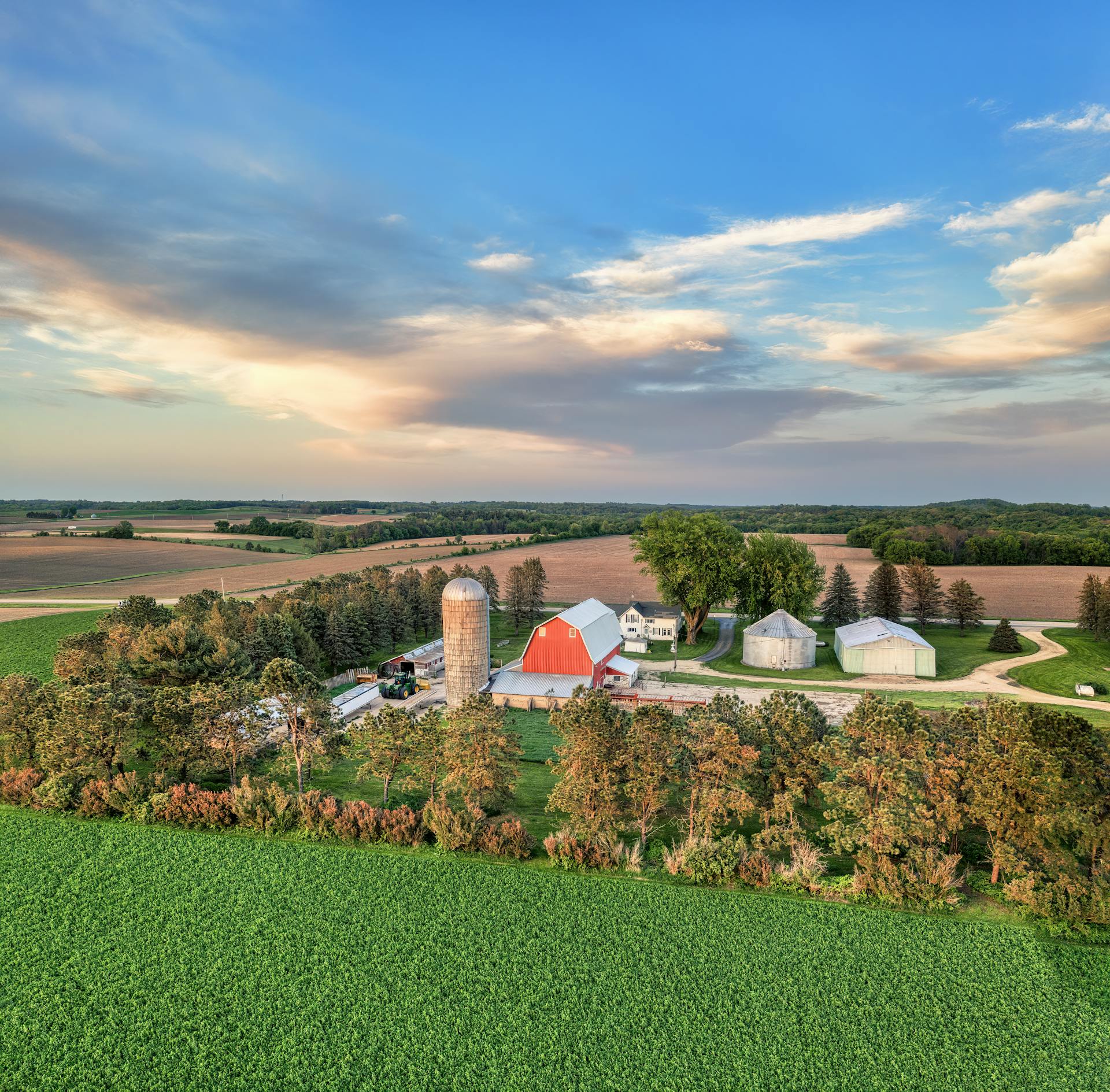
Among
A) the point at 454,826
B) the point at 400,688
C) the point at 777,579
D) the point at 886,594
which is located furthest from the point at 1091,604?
the point at 454,826

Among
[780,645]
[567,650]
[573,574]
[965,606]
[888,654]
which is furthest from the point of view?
[573,574]

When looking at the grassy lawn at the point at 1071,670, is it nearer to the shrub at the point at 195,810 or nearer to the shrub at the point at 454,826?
the shrub at the point at 454,826

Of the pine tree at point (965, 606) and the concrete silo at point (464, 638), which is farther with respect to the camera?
the pine tree at point (965, 606)

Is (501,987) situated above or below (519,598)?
below

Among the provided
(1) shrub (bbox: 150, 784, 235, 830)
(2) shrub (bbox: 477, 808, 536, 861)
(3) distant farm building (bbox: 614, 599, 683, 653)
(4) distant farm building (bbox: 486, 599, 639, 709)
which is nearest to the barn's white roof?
(4) distant farm building (bbox: 486, 599, 639, 709)

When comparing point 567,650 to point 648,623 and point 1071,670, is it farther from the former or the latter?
point 1071,670

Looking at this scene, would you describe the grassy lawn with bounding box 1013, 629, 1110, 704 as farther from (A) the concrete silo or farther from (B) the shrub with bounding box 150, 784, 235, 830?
(B) the shrub with bounding box 150, 784, 235, 830

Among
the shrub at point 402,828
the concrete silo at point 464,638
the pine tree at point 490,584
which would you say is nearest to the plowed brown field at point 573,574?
the pine tree at point 490,584
